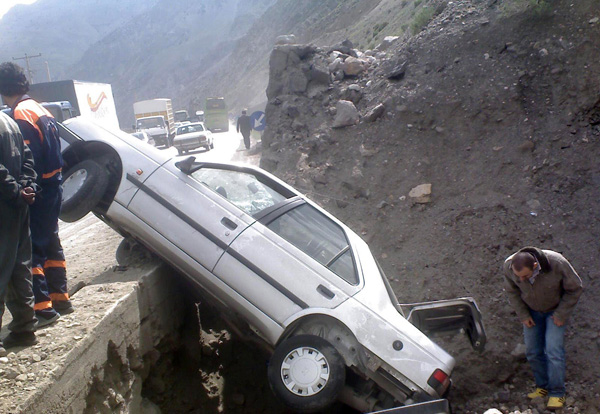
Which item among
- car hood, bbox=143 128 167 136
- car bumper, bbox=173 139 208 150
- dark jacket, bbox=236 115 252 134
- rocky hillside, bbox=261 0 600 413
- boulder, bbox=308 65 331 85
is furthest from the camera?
car hood, bbox=143 128 167 136

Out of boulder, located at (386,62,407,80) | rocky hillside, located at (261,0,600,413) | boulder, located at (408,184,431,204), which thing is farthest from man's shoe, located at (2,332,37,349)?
boulder, located at (386,62,407,80)

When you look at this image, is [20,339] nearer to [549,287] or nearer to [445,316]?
[445,316]

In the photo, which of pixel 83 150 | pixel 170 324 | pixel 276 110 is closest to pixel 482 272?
pixel 170 324

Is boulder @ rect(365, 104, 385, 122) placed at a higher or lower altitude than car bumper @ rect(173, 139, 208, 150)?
higher

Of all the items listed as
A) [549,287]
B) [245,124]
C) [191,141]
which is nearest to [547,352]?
[549,287]

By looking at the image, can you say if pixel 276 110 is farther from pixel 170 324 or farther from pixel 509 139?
pixel 170 324

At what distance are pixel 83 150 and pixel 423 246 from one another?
4.51 metres

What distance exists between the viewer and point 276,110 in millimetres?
11570

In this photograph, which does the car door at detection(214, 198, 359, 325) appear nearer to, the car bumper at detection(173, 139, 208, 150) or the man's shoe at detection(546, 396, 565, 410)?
the man's shoe at detection(546, 396, 565, 410)

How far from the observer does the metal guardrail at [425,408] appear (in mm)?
3836

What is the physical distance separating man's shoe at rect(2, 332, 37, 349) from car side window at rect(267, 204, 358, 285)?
81.4 inches

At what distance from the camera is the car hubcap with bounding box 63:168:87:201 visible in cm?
516

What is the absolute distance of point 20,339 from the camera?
138 inches

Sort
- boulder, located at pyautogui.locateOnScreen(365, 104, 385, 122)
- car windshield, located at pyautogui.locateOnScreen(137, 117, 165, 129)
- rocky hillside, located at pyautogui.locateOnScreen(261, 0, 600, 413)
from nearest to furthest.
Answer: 1. rocky hillside, located at pyautogui.locateOnScreen(261, 0, 600, 413)
2. boulder, located at pyautogui.locateOnScreen(365, 104, 385, 122)
3. car windshield, located at pyautogui.locateOnScreen(137, 117, 165, 129)
